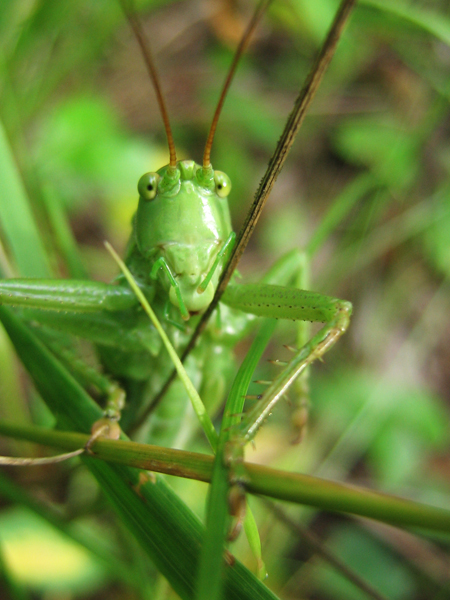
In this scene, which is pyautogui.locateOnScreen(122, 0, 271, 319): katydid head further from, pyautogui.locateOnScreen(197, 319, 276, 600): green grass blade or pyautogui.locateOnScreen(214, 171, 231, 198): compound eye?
pyautogui.locateOnScreen(197, 319, 276, 600): green grass blade

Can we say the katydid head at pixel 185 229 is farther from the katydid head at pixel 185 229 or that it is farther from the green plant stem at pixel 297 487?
the green plant stem at pixel 297 487

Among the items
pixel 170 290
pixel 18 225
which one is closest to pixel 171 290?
pixel 170 290

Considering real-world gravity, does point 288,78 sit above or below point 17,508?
above

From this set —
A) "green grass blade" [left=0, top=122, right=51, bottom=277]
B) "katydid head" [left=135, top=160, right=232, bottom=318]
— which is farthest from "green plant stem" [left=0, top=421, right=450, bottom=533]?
"green grass blade" [left=0, top=122, right=51, bottom=277]

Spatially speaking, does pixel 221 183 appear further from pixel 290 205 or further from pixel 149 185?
pixel 290 205

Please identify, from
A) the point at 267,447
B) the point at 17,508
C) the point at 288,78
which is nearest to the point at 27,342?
the point at 17,508

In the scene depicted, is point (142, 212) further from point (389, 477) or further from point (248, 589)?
point (389, 477)
